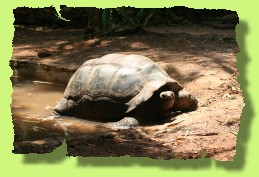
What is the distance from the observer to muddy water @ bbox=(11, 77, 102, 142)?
336 inches

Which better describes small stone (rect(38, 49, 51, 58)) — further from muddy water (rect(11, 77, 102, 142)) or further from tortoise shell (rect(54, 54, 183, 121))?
tortoise shell (rect(54, 54, 183, 121))

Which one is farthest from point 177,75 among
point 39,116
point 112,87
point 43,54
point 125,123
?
point 43,54

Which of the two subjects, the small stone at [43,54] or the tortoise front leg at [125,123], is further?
the small stone at [43,54]

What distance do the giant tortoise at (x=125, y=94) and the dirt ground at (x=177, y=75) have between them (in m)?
0.24

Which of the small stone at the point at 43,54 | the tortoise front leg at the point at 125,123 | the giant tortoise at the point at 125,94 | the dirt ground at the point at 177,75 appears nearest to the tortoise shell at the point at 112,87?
the giant tortoise at the point at 125,94

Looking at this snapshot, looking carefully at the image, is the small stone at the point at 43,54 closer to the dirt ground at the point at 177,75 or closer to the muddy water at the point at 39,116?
the dirt ground at the point at 177,75

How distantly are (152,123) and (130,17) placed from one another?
18.4 feet

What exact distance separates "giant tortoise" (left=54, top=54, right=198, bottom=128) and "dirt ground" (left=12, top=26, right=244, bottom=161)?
9.4 inches

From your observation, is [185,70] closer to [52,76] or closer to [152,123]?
[152,123]

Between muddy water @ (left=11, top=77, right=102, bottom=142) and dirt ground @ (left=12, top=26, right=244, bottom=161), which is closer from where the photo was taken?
dirt ground @ (left=12, top=26, right=244, bottom=161)

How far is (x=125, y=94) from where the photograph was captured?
28.9 ft

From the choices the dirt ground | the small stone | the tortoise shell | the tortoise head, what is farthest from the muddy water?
the tortoise head

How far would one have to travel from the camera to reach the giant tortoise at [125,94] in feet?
28.7

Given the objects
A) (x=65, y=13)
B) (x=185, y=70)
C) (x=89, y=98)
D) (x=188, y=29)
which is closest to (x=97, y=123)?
(x=89, y=98)
